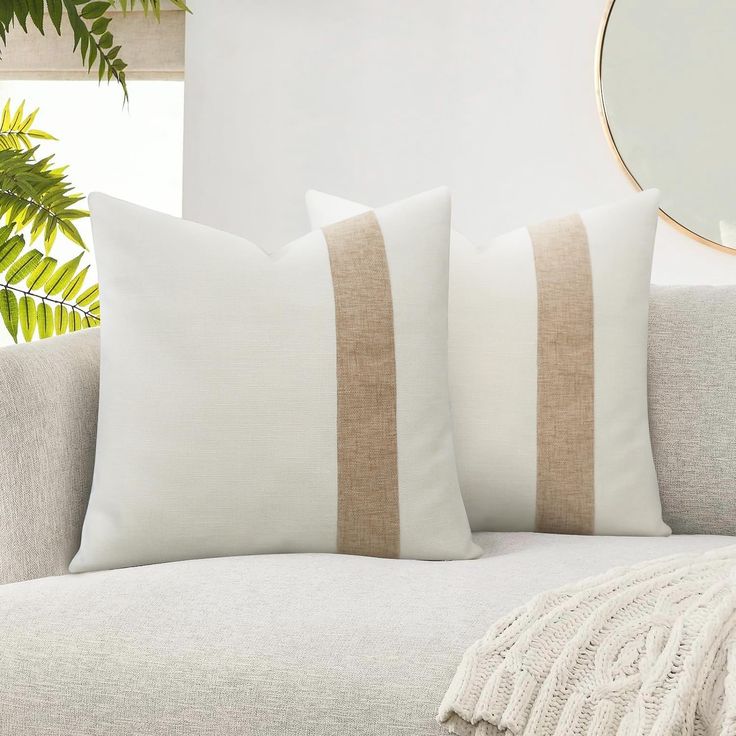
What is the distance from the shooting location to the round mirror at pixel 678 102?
83.0 inches

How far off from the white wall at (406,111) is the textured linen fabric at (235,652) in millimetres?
1475

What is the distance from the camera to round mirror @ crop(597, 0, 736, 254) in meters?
2.11

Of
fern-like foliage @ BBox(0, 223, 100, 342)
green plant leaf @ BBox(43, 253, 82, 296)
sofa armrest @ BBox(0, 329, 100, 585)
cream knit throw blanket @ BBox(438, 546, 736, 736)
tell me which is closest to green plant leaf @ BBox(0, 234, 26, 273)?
fern-like foliage @ BBox(0, 223, 100, 342)

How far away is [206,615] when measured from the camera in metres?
0.81

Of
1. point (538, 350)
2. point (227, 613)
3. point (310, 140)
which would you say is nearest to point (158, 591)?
point (227, 613)

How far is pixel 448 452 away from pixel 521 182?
1284mm

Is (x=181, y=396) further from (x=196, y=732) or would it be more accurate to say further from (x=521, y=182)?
(x=521, y=182)

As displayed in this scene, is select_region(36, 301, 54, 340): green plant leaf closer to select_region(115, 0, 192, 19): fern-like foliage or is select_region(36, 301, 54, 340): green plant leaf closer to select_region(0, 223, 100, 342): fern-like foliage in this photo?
select_region(0, 223, 100, 342): fern-like foliage

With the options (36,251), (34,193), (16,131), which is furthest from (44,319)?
(16,131)

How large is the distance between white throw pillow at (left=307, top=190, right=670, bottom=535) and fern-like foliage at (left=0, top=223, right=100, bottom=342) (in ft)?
3.07

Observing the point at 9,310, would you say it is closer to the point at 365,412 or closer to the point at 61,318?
the point at 61,318

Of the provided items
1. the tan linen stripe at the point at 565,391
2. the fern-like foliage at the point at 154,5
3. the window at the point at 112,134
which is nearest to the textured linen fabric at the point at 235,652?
the tan linen stripe at the point at 565,391

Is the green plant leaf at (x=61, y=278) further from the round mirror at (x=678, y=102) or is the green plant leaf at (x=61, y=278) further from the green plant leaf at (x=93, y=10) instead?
the round mirror at (x=678, y=102)

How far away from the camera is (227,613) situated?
32.1 inches
